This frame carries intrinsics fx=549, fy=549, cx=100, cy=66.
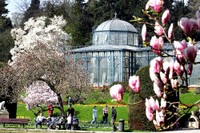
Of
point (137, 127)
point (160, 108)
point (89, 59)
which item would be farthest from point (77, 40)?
point (160, 108)

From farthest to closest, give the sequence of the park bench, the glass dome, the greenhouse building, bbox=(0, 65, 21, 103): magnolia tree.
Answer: the glass dome
the greenhouse building
bbox=(0, 65, 21, 103): magnolia tree
the park bench

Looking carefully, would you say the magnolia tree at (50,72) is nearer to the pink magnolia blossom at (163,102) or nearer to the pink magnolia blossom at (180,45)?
the pink magnolia blossom at (163,102)

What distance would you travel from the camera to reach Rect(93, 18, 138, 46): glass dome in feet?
155

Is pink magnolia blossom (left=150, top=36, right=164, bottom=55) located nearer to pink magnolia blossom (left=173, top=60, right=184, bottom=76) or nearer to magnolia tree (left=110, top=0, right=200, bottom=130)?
magnolia tree (left=110, top=0, right=200, bottom=130)

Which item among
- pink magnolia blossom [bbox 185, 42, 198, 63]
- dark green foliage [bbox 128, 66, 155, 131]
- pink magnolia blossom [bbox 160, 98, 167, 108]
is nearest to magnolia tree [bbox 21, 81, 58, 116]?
dark green foliage [bbox 128, 66, 155, 131]

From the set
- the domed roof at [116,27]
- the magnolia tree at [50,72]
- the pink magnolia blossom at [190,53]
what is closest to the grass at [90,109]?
the magnolia tree at [50,72]

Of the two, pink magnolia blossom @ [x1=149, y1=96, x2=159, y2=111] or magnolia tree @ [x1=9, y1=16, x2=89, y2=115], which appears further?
magnolia tree @ [x1=9, y1=16, x2=89, y2=115]

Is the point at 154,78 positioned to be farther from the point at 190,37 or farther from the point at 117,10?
the point at 117,10

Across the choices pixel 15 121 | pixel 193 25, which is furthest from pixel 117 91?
pixel 15 121

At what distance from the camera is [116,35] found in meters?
47.5

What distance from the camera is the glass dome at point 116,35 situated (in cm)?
4731

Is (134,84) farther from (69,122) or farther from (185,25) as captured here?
(69,122)

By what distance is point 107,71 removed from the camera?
43.2 m

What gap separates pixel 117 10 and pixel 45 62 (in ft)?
105
